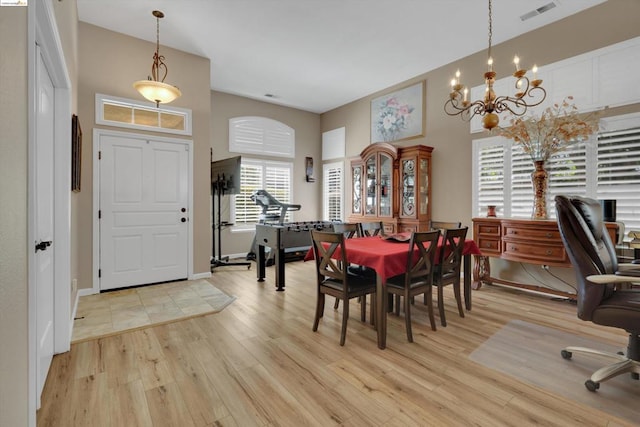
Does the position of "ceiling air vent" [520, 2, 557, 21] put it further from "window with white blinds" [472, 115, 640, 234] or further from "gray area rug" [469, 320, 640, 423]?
"gray area rug" [469, 320, 640, 423]

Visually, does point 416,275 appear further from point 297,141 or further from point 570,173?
point 297,141

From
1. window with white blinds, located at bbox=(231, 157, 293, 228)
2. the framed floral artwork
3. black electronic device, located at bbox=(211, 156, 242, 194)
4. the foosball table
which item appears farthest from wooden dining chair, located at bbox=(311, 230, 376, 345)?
window with white blinds, located at bbox=(231, 157, 293, 228)

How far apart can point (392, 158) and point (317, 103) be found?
2.47m

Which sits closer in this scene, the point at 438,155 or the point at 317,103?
the point at 438,155

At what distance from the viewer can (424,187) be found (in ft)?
17.0

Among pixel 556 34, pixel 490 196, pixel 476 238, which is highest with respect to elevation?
pixel 556 34

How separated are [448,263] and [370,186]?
2943mm

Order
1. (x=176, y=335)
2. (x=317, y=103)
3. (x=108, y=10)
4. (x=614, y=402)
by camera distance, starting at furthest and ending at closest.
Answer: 1. (x=317, y=103)
2. (x=108, y=10)
3. (x=176, y=335)
4. (x=614, y=402)

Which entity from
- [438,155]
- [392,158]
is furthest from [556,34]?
[392,158]

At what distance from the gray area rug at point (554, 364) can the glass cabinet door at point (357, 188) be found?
352 cm

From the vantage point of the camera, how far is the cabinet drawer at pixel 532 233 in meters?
3.46

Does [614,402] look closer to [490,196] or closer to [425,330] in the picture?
[425,330]

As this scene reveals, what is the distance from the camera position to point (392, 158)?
5.38 metres

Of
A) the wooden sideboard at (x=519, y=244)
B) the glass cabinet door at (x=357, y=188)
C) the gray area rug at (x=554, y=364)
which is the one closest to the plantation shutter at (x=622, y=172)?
the wooden sideboard at (x=519, y=244)
